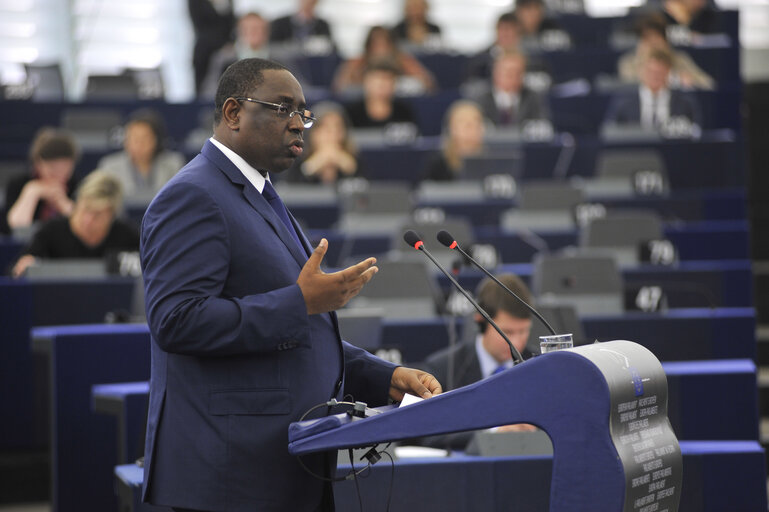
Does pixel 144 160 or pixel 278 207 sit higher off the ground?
pixel 144 160

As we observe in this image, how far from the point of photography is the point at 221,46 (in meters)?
10.6

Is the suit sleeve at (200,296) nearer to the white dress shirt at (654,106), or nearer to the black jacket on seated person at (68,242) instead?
the black jacket on seated person at (68,242)

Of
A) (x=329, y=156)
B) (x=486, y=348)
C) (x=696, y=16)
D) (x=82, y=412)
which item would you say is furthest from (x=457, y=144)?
(x=696, y=16)

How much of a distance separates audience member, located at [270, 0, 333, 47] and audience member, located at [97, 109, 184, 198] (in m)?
3.69

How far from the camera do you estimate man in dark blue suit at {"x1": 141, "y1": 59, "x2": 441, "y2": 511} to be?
192 cm

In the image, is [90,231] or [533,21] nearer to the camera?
[90,231]

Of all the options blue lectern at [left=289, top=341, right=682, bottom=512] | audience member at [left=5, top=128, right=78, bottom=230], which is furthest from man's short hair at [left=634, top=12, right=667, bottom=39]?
blue lectern at [left=289, top=341, right=682, bottom=512]

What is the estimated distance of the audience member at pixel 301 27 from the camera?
10734 millimetres

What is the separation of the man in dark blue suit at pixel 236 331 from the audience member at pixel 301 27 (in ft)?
28.9

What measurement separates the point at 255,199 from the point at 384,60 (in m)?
7.12

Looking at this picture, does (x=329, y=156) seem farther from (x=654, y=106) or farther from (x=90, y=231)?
(x=654, y=106)

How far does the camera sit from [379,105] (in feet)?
28.0

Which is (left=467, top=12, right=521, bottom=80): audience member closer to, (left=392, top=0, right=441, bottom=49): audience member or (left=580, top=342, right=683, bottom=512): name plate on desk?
(left=392, top=0, right=441, bottom=49): audience member

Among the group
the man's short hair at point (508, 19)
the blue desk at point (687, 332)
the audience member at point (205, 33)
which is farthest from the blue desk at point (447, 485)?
the audience member at point (205, 33)
